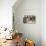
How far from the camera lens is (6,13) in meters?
3.97

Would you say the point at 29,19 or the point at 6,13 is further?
the point at 29,19

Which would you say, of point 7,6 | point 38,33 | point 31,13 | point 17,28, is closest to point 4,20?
point 7,6

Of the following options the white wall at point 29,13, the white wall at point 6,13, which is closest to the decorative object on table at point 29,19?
the white wall at point 29,13

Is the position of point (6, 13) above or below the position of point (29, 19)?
above

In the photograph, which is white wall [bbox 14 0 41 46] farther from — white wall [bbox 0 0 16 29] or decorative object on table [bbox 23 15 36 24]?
white wall [bbox 0 0 16 29]

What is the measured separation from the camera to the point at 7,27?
3.98 m

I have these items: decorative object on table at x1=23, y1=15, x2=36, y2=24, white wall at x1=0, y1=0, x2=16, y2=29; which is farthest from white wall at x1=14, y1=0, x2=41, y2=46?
white wall at x1=0, y1=0, x2=16, y2=29

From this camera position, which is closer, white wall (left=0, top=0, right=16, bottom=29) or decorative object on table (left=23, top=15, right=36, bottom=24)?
white wall (left=0, top=0, right=16, bottom=29)

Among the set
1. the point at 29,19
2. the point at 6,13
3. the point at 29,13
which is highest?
the point at 29,13

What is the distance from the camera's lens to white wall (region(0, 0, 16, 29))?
393 cm

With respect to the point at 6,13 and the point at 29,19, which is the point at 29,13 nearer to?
the point at 29,19

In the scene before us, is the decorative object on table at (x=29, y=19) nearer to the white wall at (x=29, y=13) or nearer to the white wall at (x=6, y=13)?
the white wall at (x=29, y=13)

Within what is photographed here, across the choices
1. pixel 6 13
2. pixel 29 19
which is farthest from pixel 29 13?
pixel 6 13

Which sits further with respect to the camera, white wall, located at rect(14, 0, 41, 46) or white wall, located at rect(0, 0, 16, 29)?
white wall, located at rect(14, 0, 41, 46)
